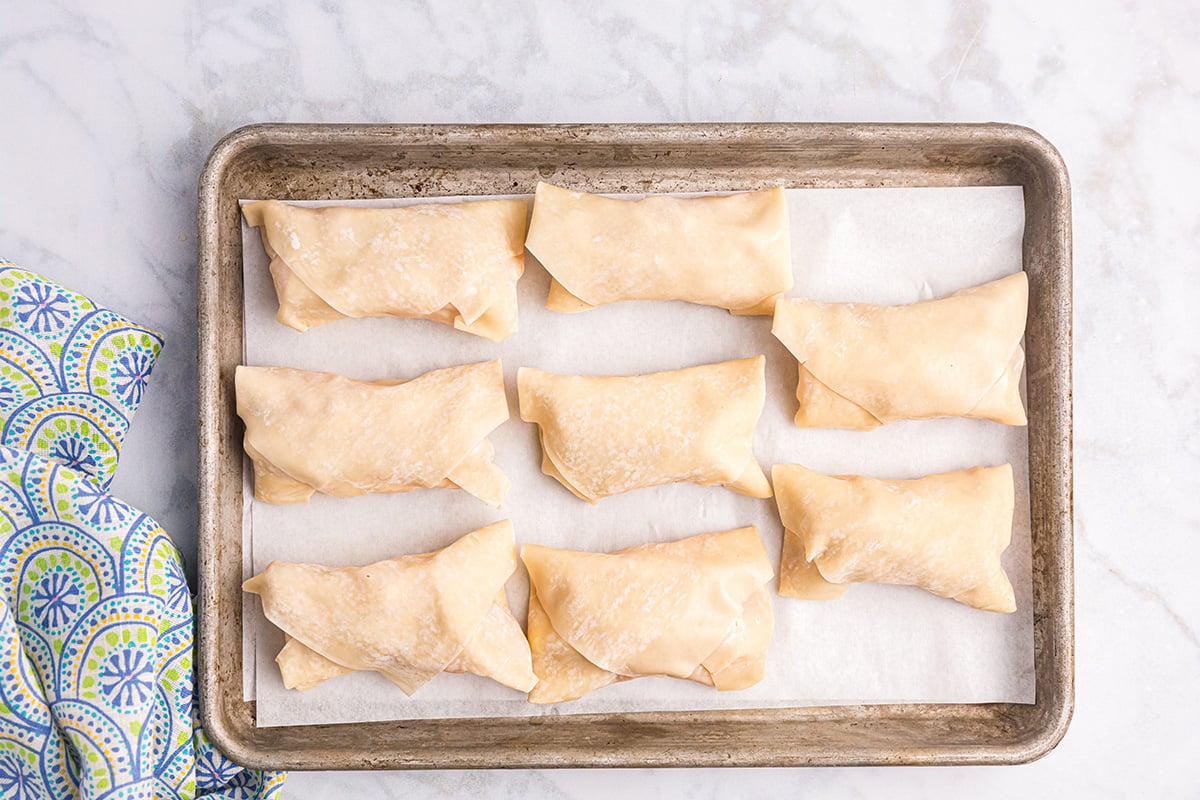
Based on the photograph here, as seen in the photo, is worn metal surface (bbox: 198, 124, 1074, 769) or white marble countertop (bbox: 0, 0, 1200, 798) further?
white marble countertop (bbox: 0, 0, 1200, 798)

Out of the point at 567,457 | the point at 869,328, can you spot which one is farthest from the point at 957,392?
the point at 567,457

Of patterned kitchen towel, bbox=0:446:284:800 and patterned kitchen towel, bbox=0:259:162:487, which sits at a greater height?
patterned kitchen towel, bbox=0:259:162:487

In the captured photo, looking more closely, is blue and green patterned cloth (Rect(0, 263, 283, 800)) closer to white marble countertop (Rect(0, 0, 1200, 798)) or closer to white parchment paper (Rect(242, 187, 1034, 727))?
white marble countertop (Rect(0, 0, 1200, 798))

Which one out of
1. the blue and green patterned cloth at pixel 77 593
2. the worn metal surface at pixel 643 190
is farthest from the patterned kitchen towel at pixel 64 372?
the worn metal surface at pixel 643 190

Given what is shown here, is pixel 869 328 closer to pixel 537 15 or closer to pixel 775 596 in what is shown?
pixel 775 596

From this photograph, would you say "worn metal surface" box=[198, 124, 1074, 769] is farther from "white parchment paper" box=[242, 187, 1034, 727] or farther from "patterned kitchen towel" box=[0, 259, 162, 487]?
"patterned kitchen towel" box=[0, 259, 162, 487]

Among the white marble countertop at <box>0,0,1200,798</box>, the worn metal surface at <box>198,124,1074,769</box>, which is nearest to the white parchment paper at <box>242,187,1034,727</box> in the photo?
the worn metal surface at <box>198,124,1074,769</box>

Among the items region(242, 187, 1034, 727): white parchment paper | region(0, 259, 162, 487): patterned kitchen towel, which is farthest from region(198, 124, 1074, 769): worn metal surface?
region(0, 259, 162, 487): patterned kitchen towel
